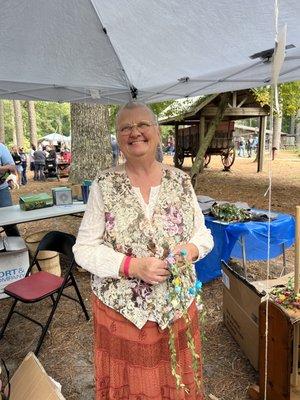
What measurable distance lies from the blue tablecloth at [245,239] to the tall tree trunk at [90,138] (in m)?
Result: 4.67

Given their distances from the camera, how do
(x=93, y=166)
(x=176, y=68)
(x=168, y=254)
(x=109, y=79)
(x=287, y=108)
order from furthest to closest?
(x=287, y=108), (x=93, y=166), (x=109, y=79), (x=176, y=68), (x=168, y=254)

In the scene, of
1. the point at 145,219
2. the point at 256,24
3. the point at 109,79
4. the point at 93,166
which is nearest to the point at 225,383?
the point at 145,219

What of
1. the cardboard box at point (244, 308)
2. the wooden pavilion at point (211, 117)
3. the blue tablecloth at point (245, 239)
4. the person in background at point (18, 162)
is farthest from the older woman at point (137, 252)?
the person in background at point (18, 162)

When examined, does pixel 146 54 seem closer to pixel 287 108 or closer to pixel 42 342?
pixel 42 342

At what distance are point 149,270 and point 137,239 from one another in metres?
0.16

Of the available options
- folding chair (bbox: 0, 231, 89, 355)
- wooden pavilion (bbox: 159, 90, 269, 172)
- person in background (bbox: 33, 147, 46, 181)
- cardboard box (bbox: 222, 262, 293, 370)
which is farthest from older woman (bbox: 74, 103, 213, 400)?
person in background (bbox: 33, 147, 46, 181)

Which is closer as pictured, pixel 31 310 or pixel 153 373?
pixel 153 373

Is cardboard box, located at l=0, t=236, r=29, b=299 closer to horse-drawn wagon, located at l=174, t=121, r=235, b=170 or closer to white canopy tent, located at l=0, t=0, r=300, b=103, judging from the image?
white canopy tent, located at l=0, t=0, r=300, b=103

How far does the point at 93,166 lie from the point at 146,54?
19.3 ft

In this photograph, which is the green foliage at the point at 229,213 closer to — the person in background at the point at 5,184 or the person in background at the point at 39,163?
the person in background at the point at 5,184

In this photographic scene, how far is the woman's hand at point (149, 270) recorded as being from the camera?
136 centimetres

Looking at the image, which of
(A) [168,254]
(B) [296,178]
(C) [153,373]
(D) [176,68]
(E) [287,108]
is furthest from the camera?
(B) [296,178]

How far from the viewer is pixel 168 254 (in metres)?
1.45

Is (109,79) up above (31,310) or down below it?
above
